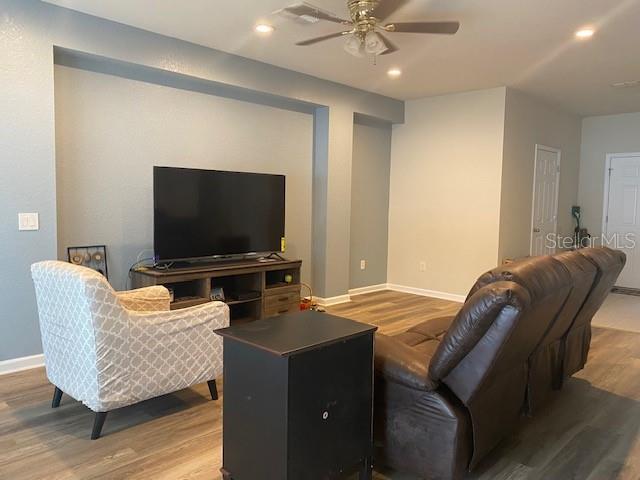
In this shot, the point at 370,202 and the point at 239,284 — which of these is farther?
the point at 370,202

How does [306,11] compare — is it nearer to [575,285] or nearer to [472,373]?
[575,285]

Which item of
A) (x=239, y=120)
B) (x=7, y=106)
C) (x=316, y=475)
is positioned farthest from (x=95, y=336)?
(x=239, y=120)

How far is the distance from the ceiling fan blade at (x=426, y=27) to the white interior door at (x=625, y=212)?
557 centimetres

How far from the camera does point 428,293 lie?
259 inches

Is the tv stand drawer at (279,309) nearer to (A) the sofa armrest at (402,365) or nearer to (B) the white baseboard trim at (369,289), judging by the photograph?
(B) the white baseboard trim at (369,289)

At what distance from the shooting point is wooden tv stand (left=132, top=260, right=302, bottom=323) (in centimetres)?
409

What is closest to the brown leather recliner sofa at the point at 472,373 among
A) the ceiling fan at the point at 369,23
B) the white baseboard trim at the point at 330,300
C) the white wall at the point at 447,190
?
the ceiling fan at the point at 369,23

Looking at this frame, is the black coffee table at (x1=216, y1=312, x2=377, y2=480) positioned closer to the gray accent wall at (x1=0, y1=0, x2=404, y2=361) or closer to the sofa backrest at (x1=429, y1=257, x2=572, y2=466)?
the sofa backrest at (x1=429, y1=257, x2=572, y2=466)

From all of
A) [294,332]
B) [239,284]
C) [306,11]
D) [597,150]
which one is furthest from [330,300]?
[597,150]

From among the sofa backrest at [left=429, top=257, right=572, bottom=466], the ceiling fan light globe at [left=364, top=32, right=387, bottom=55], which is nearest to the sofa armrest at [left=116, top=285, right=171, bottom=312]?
the sofa backrest at [left=429, top=257, right=572, bottom=466]

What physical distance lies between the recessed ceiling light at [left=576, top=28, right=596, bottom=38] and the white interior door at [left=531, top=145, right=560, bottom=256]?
8.82 feet

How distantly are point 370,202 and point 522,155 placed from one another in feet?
6.74

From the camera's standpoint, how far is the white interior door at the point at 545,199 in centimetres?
662

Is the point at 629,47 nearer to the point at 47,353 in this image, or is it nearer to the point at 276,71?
the point at 276,71
